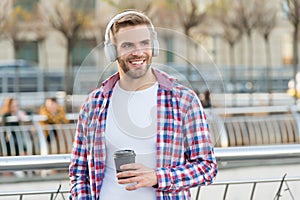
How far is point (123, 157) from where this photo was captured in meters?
3.17

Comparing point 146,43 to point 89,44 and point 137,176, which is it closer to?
point 137,176

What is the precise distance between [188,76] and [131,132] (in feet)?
3.89

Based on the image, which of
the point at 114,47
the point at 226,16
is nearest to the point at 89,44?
the point at 226,16

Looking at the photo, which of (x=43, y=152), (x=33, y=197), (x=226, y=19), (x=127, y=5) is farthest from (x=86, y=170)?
(x=226, y=19)

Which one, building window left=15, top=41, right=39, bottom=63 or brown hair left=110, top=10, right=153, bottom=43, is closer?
brown hair left=110, top=10, right=153, bottom=43

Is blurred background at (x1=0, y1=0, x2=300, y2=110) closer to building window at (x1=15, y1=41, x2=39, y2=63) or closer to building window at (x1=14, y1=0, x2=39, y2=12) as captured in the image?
building window at (x1=14, y1=0, x2=39, y2=12)

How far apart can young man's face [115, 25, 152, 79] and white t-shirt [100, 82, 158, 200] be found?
90mm

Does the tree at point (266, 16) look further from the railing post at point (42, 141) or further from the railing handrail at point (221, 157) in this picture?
the railing handrail at point (221, 157)

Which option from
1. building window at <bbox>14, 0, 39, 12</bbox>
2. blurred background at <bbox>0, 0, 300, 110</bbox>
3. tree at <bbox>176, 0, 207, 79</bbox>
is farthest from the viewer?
building window at <bbox>14, 0, 39, 12</bbox>

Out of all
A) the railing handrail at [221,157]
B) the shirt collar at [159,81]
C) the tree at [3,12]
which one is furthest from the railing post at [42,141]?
the tree at [3,12]

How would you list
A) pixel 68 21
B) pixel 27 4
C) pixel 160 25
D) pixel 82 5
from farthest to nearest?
pixel 27 4
pixel 82 5
pixel 160 25
pixel 68 21

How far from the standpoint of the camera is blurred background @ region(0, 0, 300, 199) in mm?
3672

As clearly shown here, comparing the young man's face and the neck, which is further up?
the young man's face

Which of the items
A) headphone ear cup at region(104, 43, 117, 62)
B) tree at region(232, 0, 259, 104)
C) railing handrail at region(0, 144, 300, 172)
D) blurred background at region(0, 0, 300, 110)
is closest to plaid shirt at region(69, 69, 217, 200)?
headphone ear cup at region(104, 43, 117, 62)
